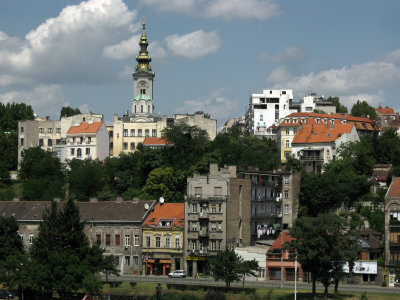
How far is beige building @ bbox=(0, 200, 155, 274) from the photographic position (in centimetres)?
10281

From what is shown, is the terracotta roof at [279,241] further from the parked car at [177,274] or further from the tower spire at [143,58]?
the tower spire at [143,58]

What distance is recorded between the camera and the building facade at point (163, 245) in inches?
3996

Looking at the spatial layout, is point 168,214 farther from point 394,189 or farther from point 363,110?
point 363,110

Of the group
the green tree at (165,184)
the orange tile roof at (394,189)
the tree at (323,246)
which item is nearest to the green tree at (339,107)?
the green tree at (165,184)

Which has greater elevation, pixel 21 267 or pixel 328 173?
pixel 328 173

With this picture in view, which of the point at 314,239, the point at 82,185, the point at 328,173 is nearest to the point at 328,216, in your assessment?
the point at 314,239

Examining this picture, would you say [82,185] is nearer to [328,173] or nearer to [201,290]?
[328,173]

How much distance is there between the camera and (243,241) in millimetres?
103000

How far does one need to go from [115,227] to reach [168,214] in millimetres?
6384

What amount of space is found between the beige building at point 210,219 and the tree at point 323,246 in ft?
59.0

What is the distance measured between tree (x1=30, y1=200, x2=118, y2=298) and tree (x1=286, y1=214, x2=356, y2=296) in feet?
61.2

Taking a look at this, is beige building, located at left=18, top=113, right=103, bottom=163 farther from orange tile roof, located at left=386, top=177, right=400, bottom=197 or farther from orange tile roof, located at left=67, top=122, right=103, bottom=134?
orange tile roof, located at left=386, top=177, right=400, bottom=197

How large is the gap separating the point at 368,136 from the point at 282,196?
33.0 m

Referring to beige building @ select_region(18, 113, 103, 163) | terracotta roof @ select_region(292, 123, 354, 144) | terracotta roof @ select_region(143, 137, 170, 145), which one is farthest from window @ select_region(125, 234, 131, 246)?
beige building @ select_region(18, 113, 103, 163)
